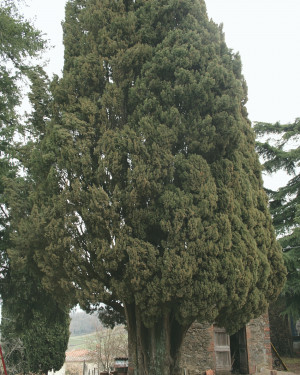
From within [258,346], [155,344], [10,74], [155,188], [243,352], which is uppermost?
[10,74]

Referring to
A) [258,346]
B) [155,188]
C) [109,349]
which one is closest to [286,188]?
[258,346]

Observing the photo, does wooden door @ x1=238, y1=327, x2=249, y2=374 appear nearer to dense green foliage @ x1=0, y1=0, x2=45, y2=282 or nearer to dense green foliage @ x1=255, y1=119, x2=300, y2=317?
dense green foliage @ x1=255, y1=119, x2=300, y2=317

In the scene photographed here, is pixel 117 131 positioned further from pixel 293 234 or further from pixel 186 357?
pixel 293 234

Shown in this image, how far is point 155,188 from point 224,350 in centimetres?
750

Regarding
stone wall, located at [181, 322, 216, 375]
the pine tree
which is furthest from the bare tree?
the pine tree

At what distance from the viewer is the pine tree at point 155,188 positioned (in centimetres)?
602

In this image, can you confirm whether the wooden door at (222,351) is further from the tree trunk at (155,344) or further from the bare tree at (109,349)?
the bare tree at (109,349)

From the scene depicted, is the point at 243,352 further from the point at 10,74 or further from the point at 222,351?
the point at 10,74

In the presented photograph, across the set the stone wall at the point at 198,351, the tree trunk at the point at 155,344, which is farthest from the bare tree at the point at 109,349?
the tree trunk at the point at 155,344

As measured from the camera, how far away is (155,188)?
634cm

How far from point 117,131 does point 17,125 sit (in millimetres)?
3667

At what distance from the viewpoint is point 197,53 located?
22.8 feet

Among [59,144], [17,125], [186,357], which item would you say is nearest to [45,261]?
[59,144]

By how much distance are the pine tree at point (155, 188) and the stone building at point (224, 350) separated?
3.98 meters
